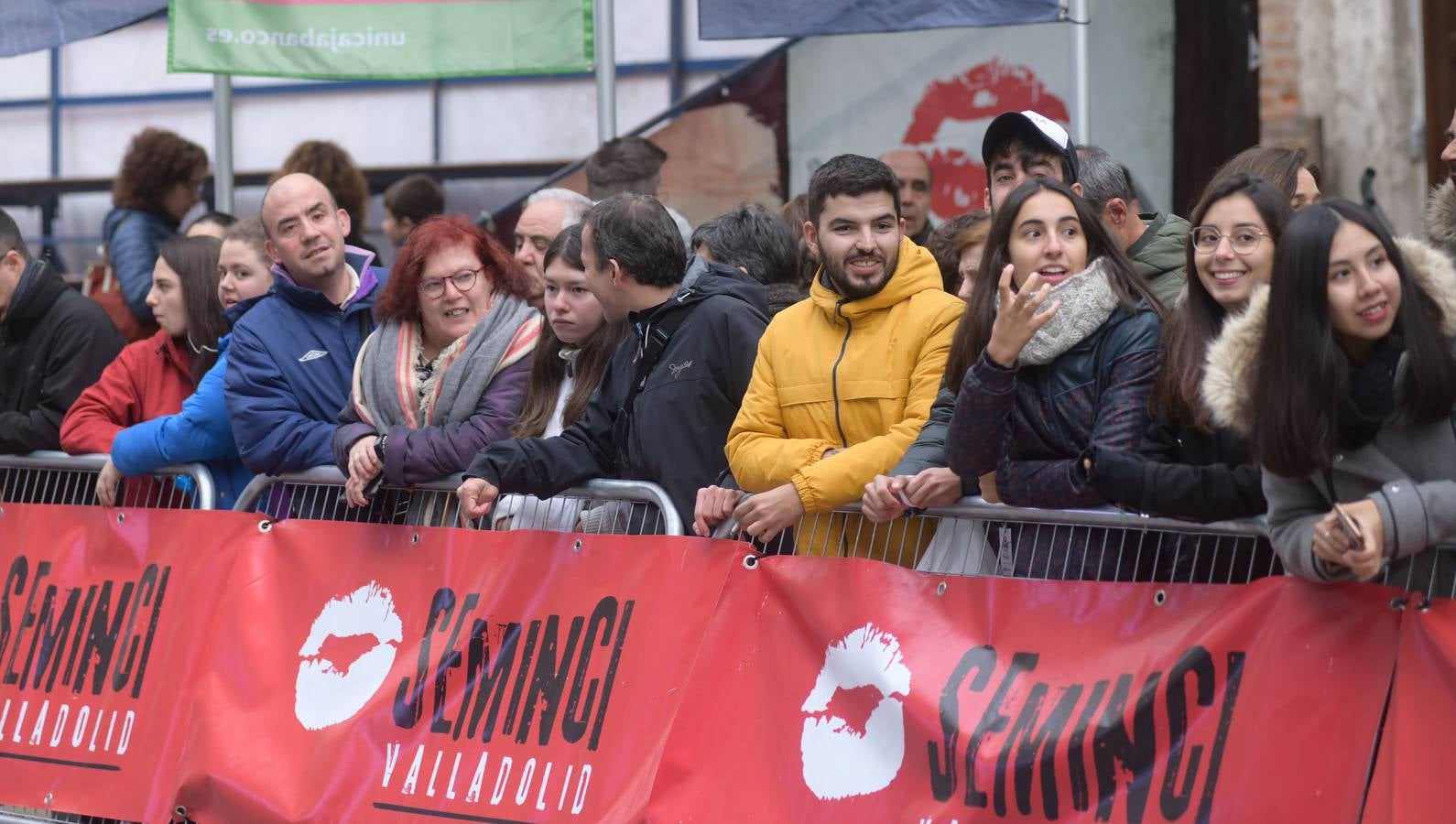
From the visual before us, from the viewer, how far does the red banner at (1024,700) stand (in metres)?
3.91

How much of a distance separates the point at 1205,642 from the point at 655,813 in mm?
1604

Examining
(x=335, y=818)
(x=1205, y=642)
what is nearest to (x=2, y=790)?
(x=335, y=818)

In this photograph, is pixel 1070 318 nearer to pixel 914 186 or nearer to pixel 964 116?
pixel 914 186

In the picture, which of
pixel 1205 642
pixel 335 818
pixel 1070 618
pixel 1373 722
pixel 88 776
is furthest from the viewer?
pixel 88 776

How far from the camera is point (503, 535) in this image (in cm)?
567

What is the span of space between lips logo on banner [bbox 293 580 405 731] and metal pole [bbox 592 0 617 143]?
3.16 meters

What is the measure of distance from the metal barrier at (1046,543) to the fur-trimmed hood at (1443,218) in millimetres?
1084

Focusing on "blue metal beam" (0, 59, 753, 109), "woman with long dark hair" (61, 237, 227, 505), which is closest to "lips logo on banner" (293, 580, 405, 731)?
"woman with long dark hair" (61, 237, 227, 505)

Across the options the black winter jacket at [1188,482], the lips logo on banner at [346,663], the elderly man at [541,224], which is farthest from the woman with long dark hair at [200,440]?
the black winter jacket at [1188,482]

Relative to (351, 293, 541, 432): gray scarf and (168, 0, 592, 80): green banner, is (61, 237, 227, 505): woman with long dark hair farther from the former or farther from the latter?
(168, 0, 592, 80): green banner

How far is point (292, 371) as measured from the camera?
6500mm

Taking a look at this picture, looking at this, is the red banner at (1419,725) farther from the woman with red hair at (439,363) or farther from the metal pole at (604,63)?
the metal pole at (604,63)

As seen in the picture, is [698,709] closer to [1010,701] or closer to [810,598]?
[810,598]

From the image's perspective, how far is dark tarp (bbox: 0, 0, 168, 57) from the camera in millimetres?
8766
